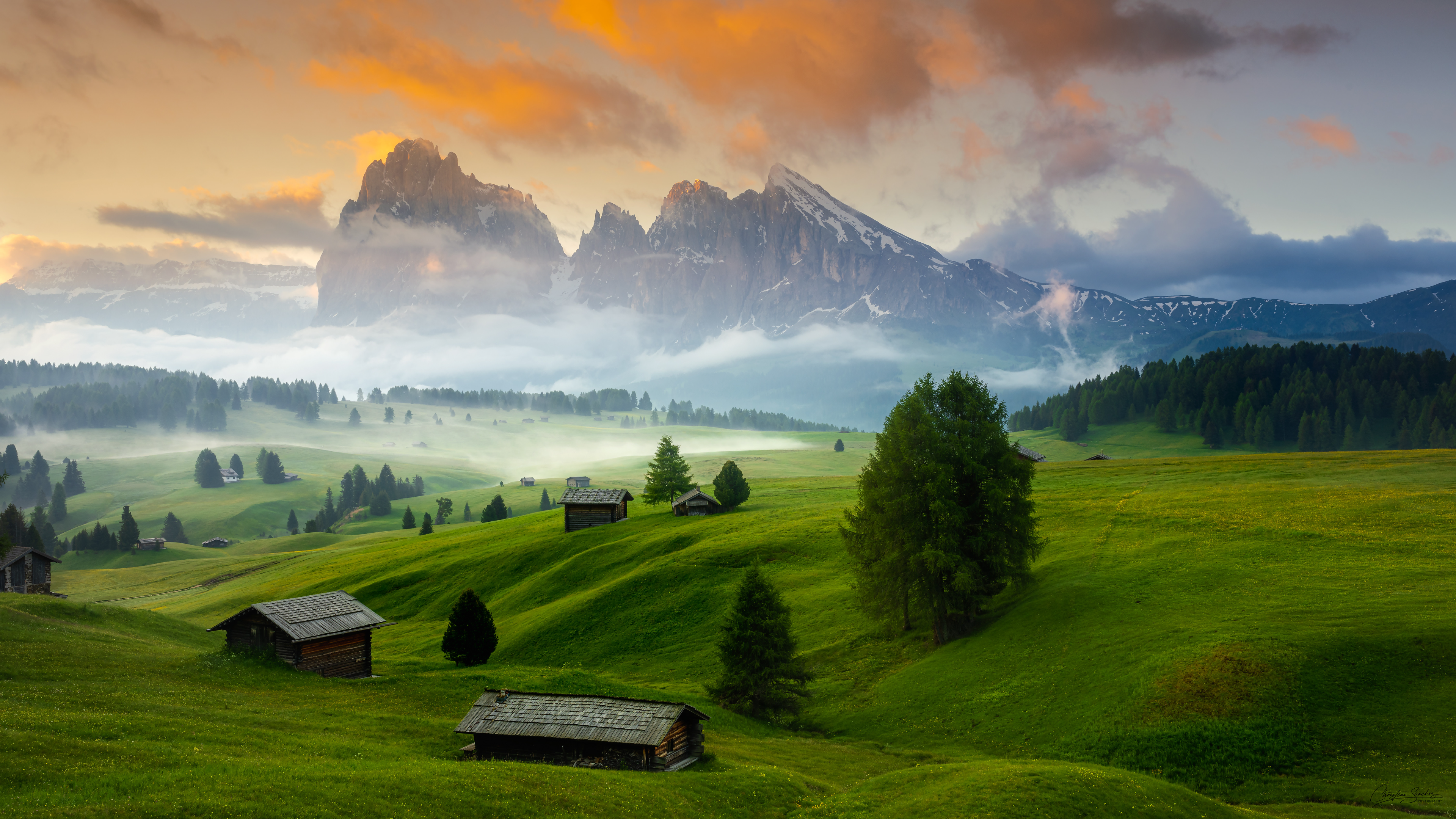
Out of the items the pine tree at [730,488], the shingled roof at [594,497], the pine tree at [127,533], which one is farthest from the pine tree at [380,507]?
the pine tree at [730,488]

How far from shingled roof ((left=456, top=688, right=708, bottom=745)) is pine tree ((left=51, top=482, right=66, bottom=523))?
228749mm

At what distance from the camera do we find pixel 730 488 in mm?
92812

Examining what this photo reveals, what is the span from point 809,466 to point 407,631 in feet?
410

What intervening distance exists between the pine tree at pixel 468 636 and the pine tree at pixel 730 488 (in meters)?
44.5

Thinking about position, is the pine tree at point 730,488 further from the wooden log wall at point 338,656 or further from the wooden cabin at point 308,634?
the wooden cabin at point 308,634

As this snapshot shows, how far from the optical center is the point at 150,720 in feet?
87.6

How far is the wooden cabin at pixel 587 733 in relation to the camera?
3002cm

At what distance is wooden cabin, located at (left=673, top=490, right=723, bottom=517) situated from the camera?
3580 inches

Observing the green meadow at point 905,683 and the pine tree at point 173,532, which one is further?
the pine tree at point 173,532

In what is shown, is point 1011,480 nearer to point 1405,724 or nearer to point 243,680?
point 1405,724

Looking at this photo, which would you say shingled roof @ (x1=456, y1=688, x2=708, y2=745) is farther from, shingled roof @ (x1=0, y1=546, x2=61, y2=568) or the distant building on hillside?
the distant building on hillside

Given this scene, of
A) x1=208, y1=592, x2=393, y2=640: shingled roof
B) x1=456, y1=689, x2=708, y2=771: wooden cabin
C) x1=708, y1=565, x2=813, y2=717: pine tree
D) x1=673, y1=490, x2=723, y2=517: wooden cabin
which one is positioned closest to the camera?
x1=456, y1=689, x2=708, y2=771: wooden cabin

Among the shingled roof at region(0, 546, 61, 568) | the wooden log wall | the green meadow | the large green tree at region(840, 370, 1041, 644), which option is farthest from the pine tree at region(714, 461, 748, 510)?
the shingled roof at region(0, 546, 61, 568)

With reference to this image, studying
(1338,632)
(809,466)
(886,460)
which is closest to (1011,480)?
(886,460)
